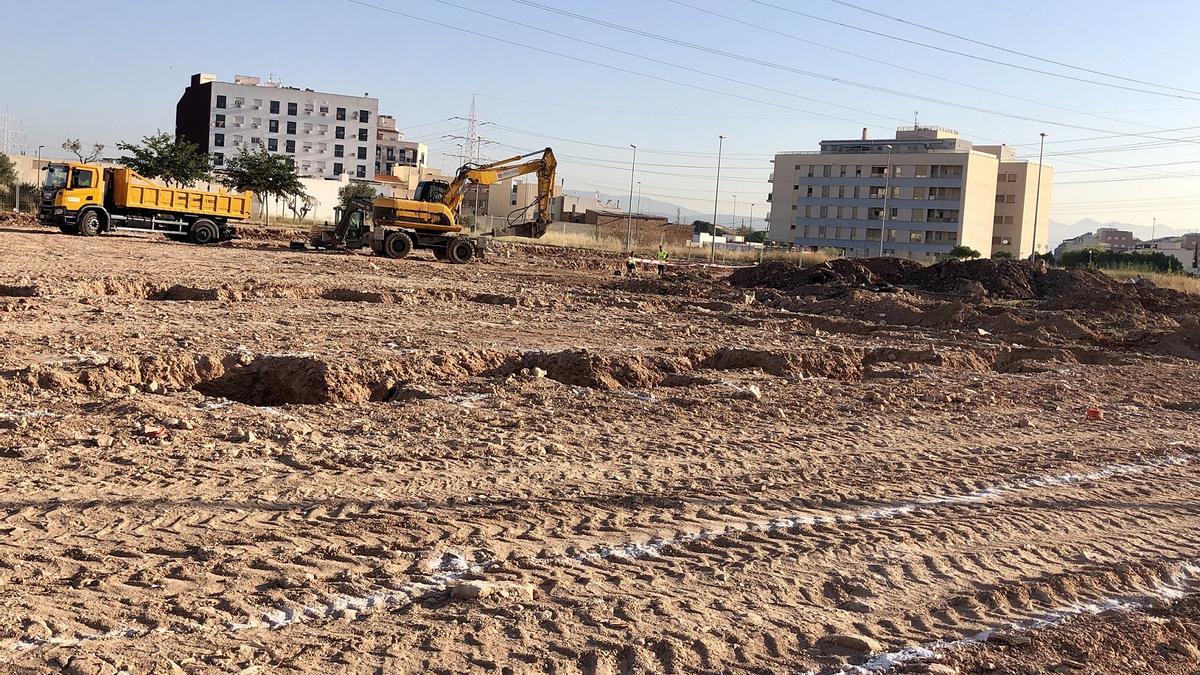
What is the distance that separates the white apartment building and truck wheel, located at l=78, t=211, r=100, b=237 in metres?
83.4

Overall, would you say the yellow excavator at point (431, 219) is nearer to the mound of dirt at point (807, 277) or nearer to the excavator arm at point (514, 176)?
the excavator arm at point (514, 176)

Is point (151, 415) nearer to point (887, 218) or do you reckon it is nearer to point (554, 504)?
point (554, 504)

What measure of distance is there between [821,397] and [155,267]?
60.3ft

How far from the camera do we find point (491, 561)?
20.5ft

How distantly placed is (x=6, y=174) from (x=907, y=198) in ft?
252

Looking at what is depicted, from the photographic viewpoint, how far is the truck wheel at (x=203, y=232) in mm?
39875

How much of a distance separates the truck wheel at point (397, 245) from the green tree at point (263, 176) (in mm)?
34490

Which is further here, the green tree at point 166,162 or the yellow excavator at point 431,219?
the green tree at point 166,162

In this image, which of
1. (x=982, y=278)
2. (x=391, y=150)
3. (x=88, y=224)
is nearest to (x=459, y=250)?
(x=88, y=224)

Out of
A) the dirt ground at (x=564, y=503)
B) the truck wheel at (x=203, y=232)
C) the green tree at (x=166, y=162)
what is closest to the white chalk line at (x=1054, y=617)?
the dirt ground at (x=564, y=503)

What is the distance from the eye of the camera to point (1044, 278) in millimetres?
34406

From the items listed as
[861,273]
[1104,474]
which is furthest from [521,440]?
[861,273]

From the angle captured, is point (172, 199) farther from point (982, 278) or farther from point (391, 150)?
point (391, 150)

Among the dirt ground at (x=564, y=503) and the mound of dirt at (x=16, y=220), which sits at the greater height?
the mound of dirt at (x=16, y=220)
